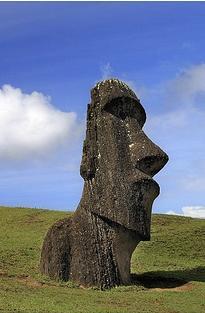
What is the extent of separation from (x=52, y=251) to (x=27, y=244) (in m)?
9.71

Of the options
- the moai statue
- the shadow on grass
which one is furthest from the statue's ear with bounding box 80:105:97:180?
the shadow on grass

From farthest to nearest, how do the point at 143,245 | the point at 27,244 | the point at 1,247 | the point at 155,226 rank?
the point at 155,226
the point at 143,245
the point at 27,244
the point at 1,247

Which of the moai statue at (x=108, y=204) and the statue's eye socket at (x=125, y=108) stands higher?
the statue's eye socket at (x=125, y=108)

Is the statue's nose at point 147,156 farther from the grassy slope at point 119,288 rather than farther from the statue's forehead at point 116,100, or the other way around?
the grassy slope at point 119,288

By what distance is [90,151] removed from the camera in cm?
2192

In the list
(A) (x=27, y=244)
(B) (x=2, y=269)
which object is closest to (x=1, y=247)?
(A) (x=27, y=244)

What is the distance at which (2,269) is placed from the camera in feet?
75.9

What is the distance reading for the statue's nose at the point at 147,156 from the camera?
70.3 ft

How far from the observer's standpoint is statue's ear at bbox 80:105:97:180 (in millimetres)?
21750

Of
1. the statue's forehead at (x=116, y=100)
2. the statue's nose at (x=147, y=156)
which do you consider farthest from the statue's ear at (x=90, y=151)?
the statue's nose at (x=147, y=156)

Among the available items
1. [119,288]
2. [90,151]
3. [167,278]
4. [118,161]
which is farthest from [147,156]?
[167,278]

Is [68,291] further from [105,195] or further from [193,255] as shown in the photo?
[193,255]

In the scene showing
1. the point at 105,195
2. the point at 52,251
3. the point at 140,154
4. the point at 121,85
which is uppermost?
the point at 121,85

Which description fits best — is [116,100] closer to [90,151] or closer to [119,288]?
[90,151]
